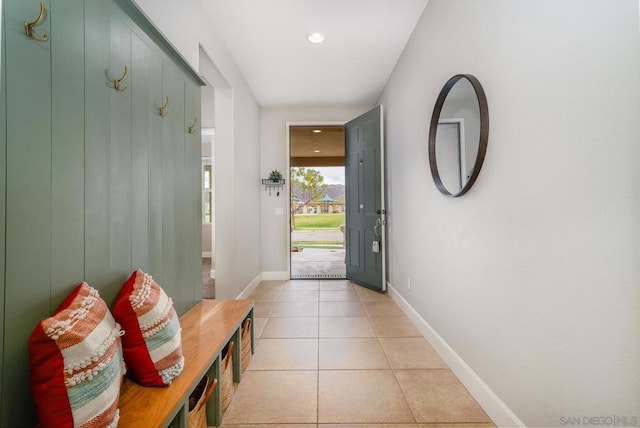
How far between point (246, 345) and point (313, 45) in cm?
285

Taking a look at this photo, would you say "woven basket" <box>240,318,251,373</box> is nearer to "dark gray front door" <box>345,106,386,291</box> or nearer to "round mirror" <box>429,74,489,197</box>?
"round mirror" <box>429,74,489,197</box>

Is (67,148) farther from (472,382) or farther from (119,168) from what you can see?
(472,382)

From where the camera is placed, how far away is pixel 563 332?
1064 millimetres

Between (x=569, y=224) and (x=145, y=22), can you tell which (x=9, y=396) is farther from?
(x=569, y=224)

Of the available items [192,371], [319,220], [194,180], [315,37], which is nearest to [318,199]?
[319,220]

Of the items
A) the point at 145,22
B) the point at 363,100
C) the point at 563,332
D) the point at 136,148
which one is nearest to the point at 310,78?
the point at 363,100

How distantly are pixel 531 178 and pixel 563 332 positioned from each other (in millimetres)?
624

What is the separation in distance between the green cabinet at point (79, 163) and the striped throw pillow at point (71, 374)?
0.11m

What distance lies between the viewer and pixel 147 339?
108cm

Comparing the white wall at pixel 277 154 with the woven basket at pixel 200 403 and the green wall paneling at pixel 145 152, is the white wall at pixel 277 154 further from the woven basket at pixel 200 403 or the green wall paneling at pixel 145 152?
the woven basket at pixel 200 403

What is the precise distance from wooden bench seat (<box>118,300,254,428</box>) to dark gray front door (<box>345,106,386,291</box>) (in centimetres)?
214

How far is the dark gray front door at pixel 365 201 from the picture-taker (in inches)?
145

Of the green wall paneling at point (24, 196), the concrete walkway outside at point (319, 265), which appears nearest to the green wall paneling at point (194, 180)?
the green wall paneling at point (24, 196)

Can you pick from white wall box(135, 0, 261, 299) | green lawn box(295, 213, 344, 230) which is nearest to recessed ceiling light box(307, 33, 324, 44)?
white wall box(135, 0, 261, 299)
